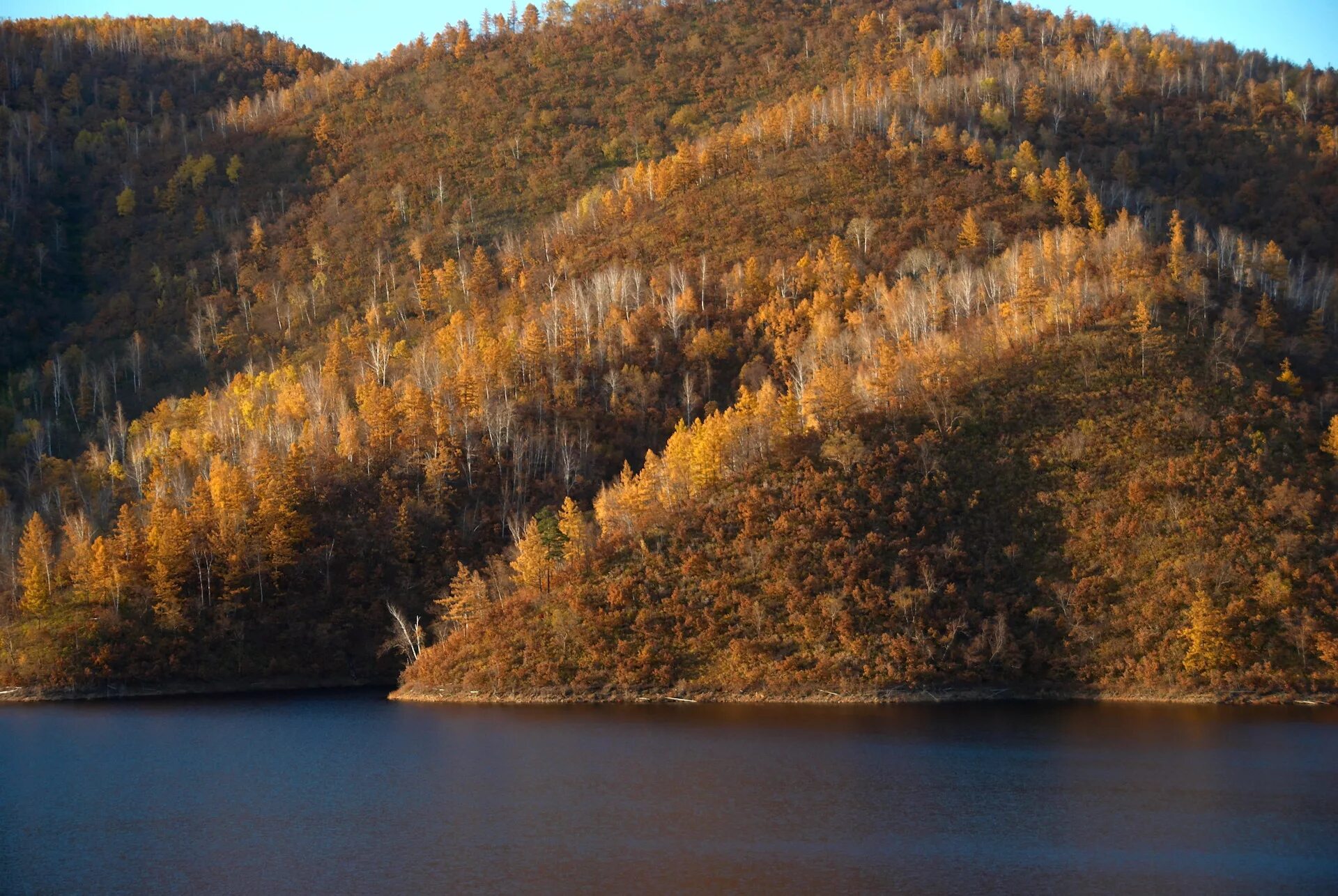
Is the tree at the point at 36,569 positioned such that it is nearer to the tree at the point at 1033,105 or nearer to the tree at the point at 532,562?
the tree at the point at 532,562

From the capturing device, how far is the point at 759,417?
3856 inches

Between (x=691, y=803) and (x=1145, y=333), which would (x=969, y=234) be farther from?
(x=691, y=803)

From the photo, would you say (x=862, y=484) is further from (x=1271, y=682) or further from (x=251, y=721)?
(x=251, y=721)

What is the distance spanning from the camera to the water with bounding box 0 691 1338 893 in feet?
134

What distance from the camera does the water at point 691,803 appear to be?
1604 inches

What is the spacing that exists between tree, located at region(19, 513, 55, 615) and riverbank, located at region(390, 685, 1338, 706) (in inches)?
1613


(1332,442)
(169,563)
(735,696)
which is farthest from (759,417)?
(169,563)

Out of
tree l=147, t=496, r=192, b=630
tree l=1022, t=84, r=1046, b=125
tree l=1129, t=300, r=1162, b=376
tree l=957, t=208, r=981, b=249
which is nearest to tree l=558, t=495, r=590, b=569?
tree l=147, t=496, r=192, b=630

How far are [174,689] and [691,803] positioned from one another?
60.2 metres

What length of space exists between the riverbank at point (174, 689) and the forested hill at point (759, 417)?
111cm

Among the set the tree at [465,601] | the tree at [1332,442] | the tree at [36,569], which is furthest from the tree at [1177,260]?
the tree at [36,569]

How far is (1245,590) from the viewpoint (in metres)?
77.7

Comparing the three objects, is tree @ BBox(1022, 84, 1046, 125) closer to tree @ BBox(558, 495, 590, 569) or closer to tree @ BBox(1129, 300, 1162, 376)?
tree @ BBox(1129, 300, 1162, 376)

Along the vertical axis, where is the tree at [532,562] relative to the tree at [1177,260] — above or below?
below
